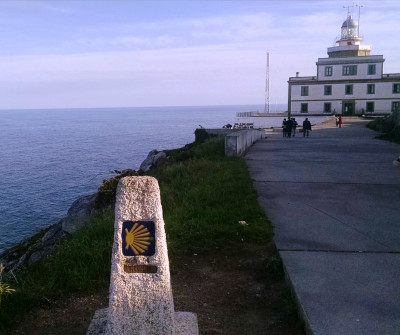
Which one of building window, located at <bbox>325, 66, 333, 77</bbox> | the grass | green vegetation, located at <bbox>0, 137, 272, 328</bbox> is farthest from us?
building window, located at <bbox>325, 66, 333, 77</bbox>

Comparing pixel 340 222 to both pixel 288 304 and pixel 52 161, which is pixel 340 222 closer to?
pixel 288 304

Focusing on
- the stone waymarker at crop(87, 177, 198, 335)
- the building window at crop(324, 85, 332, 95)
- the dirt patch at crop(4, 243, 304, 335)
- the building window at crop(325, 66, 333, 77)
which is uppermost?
the building window at crop(325, 66, 333, 77)

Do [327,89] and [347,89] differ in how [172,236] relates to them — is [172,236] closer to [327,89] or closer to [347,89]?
[327,89]

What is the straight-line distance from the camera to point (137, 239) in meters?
3.45

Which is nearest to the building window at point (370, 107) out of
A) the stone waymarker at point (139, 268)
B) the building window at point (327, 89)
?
the building window at point (327, 89)

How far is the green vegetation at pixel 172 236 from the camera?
4605 mm

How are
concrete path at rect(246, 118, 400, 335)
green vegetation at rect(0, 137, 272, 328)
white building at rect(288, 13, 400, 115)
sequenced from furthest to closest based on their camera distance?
1. white building at rect(288, 13, 400, 115)
2. green vegetation at rect(0, 137, 272, 328)
3. concrete path at rect(246, 118, 400, 335)

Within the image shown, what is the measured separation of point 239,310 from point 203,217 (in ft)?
8.41

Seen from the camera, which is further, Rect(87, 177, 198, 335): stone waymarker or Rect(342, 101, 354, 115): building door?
Rect(342, 101, 354, 115): building door

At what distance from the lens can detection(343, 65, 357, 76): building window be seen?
165 feet

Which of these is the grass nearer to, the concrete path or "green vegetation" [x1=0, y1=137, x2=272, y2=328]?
"green vegetation" [x1=0, y1=137, x2=272, y2=328]

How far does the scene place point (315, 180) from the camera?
1022 cm

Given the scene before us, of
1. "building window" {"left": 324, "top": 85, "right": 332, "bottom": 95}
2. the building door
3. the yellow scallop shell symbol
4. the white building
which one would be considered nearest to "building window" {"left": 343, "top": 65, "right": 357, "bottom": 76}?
the white building

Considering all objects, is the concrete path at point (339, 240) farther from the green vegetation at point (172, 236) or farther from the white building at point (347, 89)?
the white building at point (347, 89)
